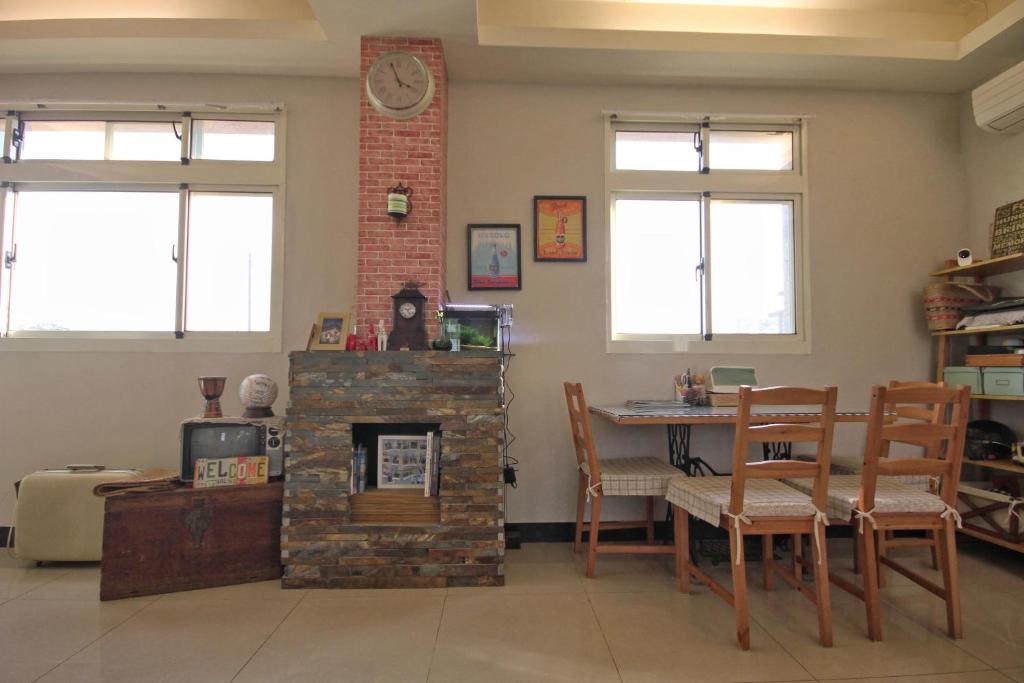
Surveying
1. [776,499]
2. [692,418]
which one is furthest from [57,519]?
[776,499]

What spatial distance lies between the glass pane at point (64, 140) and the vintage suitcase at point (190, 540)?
251 centimetres

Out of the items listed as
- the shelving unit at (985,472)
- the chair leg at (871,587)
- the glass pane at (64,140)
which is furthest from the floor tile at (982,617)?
the glass pane at (64,140)

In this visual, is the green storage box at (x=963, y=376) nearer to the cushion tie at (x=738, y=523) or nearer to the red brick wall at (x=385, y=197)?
the cushion tie at (x=738, y=523)

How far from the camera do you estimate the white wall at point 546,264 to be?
11.0 feet

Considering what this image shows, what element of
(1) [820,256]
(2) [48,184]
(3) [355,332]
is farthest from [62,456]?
(1) [820,256]

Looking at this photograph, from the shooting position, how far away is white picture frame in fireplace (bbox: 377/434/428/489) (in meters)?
2.75

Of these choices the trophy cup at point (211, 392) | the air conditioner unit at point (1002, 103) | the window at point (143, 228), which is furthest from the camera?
the window at point (143, 228)

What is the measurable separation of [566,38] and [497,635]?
3294 mm

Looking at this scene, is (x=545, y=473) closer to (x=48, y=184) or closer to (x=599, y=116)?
(x=599, y=116)

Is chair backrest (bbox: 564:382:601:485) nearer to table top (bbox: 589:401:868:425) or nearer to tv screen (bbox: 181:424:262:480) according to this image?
table top (bbox: 589:401:868:425)

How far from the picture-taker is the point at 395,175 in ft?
10.4

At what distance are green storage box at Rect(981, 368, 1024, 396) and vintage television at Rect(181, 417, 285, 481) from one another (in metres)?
4.12

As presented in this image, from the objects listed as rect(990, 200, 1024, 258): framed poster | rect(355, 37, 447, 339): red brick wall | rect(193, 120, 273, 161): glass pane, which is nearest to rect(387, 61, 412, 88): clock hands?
rect(355, 37, 447, 339): red brick wall

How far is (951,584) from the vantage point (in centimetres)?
209
